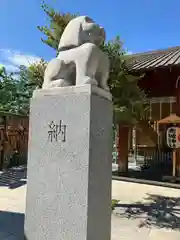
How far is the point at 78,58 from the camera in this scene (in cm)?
276

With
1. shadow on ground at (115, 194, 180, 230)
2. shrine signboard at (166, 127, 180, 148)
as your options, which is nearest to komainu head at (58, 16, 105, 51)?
shadow on ground at (115, 194, 180, 230)

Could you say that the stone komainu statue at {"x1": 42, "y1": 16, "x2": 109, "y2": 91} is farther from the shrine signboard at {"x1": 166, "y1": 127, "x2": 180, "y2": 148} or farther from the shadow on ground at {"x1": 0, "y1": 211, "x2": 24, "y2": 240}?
the shrine signboard at {"x1": 166, "y1": 127, "x2": 180, "y2": 148}

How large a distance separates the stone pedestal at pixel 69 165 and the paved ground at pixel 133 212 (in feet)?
4.37

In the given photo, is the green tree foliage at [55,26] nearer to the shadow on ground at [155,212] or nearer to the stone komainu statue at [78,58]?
the stone komainu statue at [78,58]

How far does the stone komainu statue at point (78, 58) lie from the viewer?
2.73 meters

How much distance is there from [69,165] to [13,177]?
6338 millimetres

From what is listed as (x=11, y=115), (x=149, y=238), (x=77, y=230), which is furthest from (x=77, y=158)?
(x=11, y=115)

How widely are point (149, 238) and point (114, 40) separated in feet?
12.8

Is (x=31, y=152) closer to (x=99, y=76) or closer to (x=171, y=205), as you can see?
(x=99, y=76)

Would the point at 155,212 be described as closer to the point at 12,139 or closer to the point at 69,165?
the point at 69,165

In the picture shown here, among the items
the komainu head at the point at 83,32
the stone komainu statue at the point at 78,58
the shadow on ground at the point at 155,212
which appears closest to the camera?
the stone komainu statue at the point at 78,58

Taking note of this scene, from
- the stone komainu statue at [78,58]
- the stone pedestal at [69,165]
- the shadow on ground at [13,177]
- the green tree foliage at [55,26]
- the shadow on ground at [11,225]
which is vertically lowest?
the shadow on ground at [11,225]

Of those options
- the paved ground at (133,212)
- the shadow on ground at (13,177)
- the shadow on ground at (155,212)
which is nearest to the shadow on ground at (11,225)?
the paved ground at (133,212)

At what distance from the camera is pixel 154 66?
323 inches
